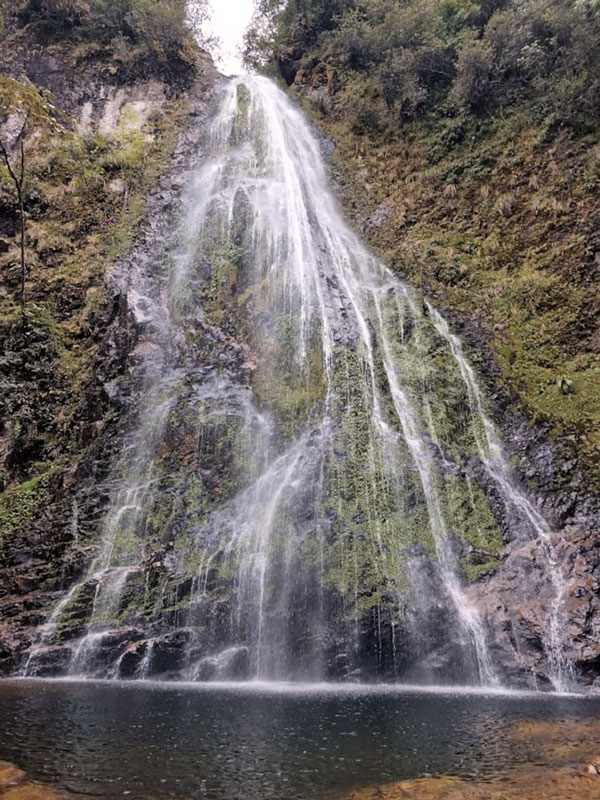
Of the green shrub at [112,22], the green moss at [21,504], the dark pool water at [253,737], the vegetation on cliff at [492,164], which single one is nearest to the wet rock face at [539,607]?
the dark pool water at [253,737]

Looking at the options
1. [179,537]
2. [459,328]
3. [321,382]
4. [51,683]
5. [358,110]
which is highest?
[358,110]

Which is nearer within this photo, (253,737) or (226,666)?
(253,737)

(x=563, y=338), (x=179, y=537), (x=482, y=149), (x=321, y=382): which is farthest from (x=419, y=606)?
(x=482, y=149)

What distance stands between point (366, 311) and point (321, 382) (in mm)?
3016

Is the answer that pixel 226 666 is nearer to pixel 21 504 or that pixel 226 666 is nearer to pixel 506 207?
pixel 21 504

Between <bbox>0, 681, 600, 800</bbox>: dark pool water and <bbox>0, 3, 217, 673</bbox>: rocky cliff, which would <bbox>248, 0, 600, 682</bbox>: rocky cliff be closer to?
<bbox>0, 681, 600, 800</bbox>: dark pool water

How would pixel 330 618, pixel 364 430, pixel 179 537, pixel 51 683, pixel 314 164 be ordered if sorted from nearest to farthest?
pixel 51 683, pixel 330 618, pixel 179 537, pixel 364 430, pixel 314 164

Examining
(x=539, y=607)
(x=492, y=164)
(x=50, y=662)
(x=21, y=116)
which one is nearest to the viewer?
(x=539, y=607)

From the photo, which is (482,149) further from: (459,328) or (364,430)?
(364,430)

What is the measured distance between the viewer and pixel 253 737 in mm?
6500

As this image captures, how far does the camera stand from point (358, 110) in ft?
80.2

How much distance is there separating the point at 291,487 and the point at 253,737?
20.7ft

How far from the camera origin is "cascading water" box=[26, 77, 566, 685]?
10602 millimetres

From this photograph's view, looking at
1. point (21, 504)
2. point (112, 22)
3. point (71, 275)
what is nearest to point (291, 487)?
point (21, 504)
